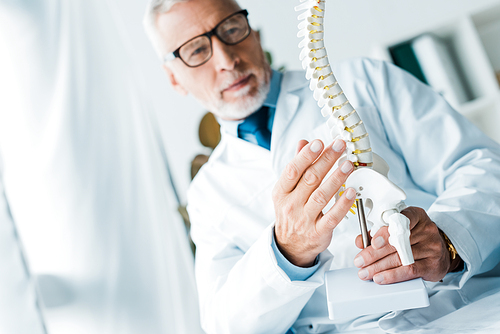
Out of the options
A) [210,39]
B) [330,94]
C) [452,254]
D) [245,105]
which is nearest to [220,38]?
[210,39]

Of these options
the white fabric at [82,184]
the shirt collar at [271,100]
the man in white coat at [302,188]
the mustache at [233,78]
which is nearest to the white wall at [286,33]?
the white fabric at [82,184]

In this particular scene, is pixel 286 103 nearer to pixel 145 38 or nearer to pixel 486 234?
pixel 486 234

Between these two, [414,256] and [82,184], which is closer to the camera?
[414,256]

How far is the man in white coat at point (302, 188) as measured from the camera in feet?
2.19

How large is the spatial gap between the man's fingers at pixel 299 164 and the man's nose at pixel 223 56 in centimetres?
50

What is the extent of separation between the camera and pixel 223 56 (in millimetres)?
1054

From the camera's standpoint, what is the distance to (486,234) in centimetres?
78

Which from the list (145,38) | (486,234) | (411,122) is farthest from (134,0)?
(486,234)

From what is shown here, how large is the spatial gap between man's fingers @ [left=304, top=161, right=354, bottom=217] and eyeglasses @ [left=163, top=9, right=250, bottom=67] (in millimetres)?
613

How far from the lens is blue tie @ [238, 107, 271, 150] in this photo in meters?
1.12

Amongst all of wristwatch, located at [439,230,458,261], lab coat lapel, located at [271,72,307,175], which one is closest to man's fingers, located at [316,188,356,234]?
wristwatch, located at [439,230,458,261]

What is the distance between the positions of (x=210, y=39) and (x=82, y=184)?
534 mm

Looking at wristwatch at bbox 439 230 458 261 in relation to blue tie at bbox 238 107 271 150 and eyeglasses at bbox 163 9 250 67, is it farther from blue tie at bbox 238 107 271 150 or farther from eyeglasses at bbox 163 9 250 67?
eyeglasses at bbox 163 9 250 67

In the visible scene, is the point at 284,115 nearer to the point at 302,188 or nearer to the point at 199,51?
the point at 199,51
